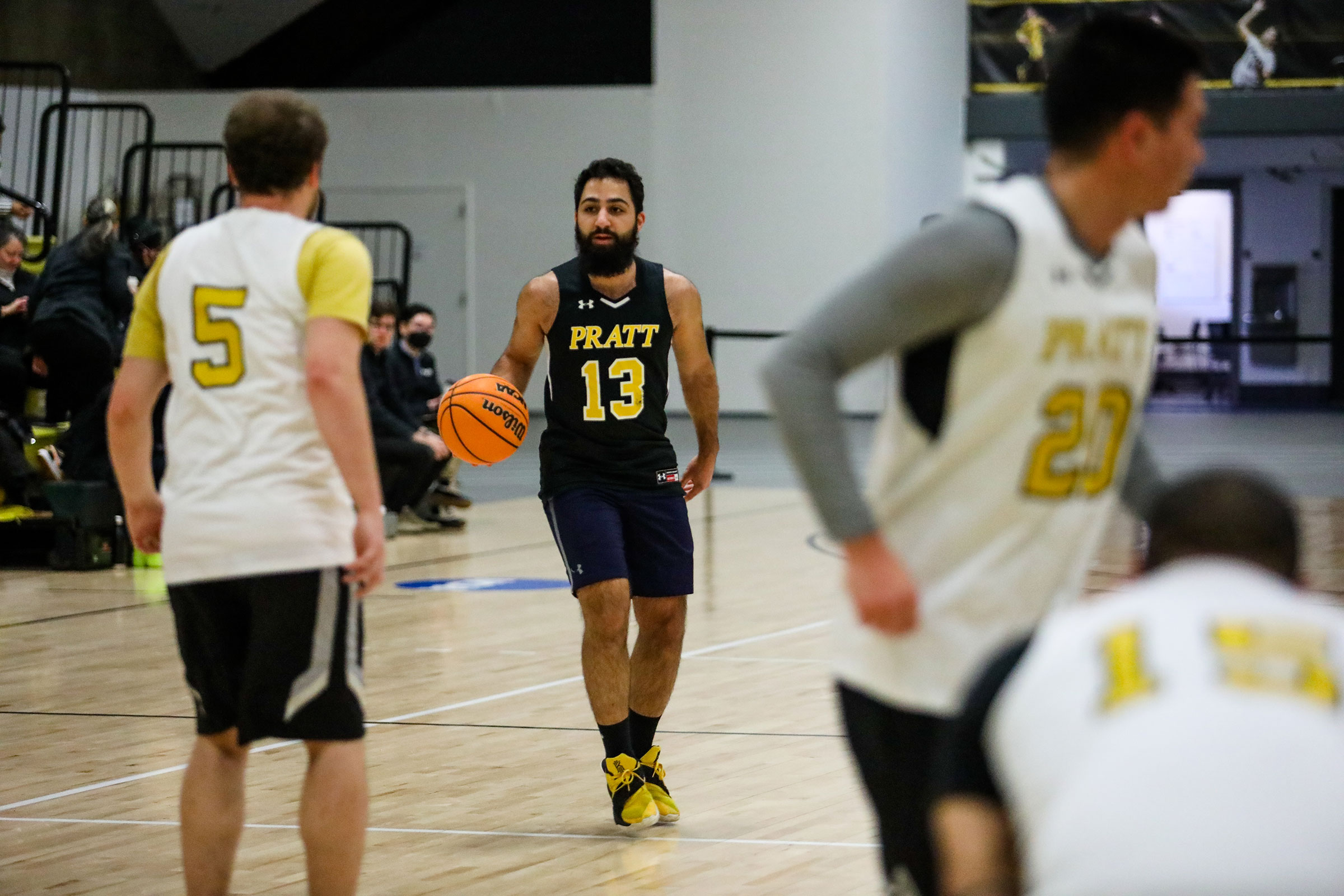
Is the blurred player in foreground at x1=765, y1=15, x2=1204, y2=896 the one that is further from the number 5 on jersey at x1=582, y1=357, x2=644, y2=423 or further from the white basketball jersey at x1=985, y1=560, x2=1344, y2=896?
the number 5 on jersey at x1=582, y1=357, x2=644, y2=423

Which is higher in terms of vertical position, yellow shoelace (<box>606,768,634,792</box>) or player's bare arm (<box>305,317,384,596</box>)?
player's bare arm (<box>305,317,384,596</box>)

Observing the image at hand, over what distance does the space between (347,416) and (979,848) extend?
1709mm

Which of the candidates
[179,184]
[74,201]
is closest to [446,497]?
[74,201]

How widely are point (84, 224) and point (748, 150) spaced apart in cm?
1125

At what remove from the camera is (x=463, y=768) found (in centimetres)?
545

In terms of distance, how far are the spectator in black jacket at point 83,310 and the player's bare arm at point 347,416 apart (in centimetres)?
800

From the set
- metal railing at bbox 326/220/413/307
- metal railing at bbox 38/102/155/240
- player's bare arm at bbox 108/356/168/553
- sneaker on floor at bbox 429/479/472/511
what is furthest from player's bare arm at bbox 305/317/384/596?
metal railing at bbox 326/220/413/307

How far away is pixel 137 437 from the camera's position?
10.8 feet

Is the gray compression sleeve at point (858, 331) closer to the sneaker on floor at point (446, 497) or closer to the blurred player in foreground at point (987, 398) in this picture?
the blurred player in foreground at point (987, 398)

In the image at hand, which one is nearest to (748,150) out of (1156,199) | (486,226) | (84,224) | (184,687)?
(486,226)

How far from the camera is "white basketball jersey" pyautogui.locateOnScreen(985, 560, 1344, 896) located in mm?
1445

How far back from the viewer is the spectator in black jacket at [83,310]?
34.6 ft

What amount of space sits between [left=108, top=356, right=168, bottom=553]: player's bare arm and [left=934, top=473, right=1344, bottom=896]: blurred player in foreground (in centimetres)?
207

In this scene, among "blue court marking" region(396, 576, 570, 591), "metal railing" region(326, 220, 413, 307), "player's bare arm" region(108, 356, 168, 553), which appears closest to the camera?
"player's bare arm" region(108, 356, 168, 553)
